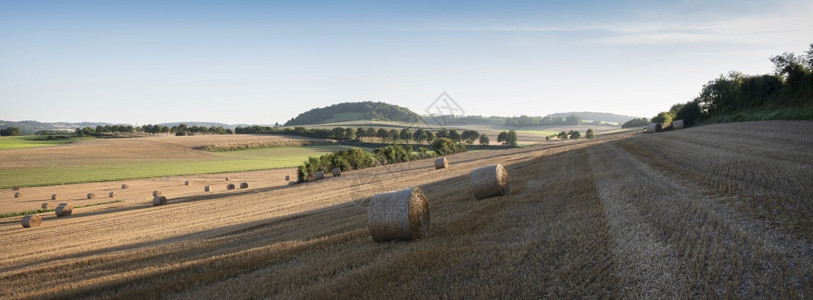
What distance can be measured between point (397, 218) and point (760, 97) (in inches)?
2175

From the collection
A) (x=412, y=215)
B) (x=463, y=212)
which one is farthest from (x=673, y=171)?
(x=412, y=215)

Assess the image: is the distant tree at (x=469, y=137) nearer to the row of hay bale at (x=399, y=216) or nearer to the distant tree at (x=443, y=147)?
the distant tree at (x=443, y=147)

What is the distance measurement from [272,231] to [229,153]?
258ft

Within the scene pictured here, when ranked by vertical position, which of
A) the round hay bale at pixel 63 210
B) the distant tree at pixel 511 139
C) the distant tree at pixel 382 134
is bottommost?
the round hay bale at pixel 63 210

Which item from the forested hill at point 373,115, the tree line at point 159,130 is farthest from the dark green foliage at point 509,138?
the tree line at point 159,130

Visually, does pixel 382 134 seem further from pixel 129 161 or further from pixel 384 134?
pixel 129 161

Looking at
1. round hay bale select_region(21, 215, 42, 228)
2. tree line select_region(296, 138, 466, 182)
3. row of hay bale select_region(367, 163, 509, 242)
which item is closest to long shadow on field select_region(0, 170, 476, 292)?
row of hay bale select_region(367, 163, 509, 242)

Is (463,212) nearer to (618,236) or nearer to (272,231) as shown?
(618,236)

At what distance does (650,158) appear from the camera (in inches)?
851

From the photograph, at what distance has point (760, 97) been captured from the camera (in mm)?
47094

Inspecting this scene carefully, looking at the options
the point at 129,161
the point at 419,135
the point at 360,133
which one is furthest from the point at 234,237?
the point at 360,133

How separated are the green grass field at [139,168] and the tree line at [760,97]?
61.1 m

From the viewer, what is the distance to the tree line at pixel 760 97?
38062 millimetres

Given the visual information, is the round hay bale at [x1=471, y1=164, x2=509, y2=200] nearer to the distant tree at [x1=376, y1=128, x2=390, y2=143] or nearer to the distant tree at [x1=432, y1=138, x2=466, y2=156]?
the distant tree at [x1=432, y1=138, x2=466, y2=156]
